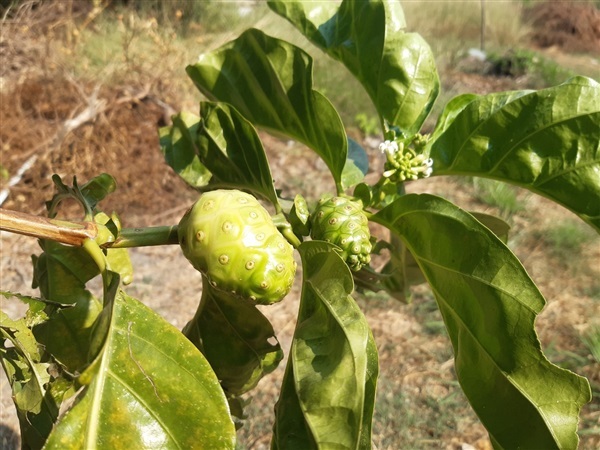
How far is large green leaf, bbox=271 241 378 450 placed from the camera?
67 centimetres

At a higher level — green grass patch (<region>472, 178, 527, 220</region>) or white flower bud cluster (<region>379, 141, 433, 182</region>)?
white flower bud cluster (<region>379, 141, 433, 182</region>)

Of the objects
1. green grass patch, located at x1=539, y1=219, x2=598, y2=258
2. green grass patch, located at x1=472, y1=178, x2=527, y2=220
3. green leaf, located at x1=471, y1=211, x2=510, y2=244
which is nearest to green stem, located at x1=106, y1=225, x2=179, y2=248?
green leaf, located at x1=471, y1=211, x2=510, y2=244

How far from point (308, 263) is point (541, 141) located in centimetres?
36

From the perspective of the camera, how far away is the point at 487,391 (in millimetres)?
778

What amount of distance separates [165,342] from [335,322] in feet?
0.62

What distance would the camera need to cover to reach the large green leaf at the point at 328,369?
0.67 metres

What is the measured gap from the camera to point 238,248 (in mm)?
730

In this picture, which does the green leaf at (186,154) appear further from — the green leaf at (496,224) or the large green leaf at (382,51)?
the green leaf at (496,224)

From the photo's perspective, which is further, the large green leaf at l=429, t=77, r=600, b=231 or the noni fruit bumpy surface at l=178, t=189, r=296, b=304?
the large green leaf at l=429, t=77, r=600, b=231

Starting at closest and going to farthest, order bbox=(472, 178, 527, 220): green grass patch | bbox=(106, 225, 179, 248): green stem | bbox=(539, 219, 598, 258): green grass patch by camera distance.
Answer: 1. bbox=(106, 225, 179, 248): green stem
2. bbox=(539, 219, 598, 258): green grass patch
3. bbox=(472, 178, 527, 220): green grass patch

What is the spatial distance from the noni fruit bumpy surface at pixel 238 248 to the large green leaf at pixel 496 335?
194 millimetres

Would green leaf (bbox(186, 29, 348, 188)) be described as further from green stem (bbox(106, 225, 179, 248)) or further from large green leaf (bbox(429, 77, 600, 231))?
green stem (bbox(106, 225, 179, 248))

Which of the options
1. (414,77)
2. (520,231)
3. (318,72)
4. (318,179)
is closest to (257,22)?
(318,72)

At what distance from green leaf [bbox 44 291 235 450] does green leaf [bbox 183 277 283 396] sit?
29 cm
